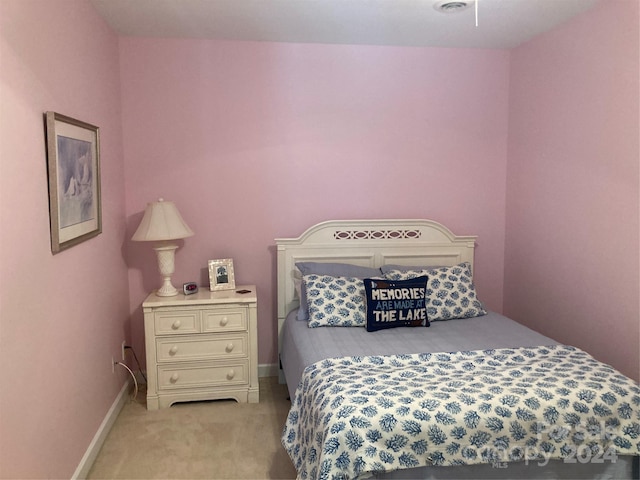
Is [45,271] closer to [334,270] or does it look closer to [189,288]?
[189,288]

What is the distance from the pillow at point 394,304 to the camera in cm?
311

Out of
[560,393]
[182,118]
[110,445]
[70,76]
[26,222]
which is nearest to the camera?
[26,222]

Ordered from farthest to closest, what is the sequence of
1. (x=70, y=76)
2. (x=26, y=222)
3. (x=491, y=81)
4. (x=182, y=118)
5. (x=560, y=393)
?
1. (x=491, y=81)
2. (x=182, y=118)
3. (x=70, y=76)
4. (x=560, y=393)
5. (x=26, y=222)

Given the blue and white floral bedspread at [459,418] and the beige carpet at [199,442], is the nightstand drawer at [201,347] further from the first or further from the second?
the blue and white floral bedspread at [459,418]

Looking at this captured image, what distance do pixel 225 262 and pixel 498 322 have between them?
182 cm

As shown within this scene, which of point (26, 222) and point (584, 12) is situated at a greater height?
point (584, 12)

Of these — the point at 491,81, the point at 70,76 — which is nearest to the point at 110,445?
the point at 70,76

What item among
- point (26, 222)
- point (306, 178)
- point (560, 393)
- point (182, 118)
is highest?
point (182, 118)

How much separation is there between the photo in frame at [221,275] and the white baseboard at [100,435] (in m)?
0.89

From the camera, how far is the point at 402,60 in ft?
12.2

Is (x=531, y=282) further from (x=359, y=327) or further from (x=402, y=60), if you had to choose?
(x=402, y=60)

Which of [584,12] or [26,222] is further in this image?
[584,12]

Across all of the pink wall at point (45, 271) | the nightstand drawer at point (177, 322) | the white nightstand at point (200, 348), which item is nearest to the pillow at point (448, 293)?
the white nightstand at point (200, 348)

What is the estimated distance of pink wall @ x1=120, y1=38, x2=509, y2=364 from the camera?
3562mm
